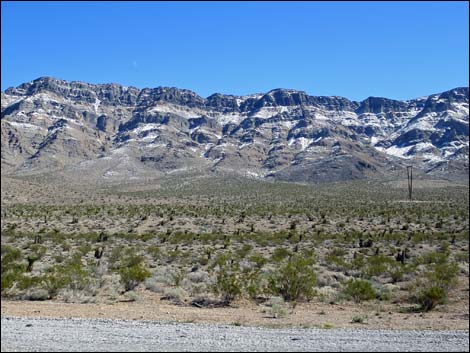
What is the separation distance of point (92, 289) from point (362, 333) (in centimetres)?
1022

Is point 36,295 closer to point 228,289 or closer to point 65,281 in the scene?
point 65,281

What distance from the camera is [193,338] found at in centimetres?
1002

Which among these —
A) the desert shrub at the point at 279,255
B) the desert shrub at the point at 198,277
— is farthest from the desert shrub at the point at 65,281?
the desert shrub at the point at 279,255

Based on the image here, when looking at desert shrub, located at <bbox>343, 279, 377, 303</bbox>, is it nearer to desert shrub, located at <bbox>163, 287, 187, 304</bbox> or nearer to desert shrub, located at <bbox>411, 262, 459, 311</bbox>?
desert shrub, located at <bbox>411, 262, 459, 311</bbox>

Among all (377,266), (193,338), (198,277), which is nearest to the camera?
(193,338)

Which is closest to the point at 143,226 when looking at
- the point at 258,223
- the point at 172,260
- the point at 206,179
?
the point at 258,223

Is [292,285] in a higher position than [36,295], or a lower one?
higher

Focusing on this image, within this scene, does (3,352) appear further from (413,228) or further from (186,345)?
(413,228)

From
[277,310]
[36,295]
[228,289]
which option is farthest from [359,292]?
[36,295]

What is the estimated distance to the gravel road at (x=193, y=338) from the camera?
917 cm

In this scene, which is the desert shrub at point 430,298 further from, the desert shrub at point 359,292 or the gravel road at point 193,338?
the gravel road at point 193,338

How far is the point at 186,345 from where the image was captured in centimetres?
934

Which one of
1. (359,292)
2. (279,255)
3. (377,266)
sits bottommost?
(279,255)

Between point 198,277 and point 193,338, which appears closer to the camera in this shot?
point 193,338
